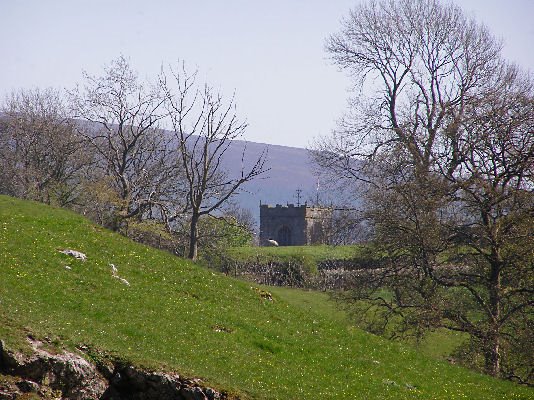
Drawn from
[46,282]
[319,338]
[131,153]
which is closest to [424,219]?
[319,338]

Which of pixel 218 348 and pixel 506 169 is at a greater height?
pixel 506 169

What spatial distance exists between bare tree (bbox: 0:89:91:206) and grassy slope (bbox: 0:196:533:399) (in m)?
27.8

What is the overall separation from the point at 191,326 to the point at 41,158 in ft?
143

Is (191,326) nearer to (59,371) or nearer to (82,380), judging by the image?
(82,380)

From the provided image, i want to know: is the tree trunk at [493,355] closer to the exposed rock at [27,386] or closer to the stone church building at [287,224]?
the exposed rock at [27,386]

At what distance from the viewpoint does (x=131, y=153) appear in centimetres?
5625

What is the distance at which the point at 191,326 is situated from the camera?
20.5 m

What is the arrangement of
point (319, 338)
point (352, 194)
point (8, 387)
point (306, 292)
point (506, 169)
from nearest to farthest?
point (8, 387)
point (319, 338)
point (506, 169)
point (352, 194)
point (306, 292)

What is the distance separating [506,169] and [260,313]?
13.9m

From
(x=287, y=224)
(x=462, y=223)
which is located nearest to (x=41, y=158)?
(x=462, y=223)

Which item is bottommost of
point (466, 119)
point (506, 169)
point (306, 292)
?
point (306, 292)

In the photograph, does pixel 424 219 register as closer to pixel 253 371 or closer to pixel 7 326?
pixel 253 371

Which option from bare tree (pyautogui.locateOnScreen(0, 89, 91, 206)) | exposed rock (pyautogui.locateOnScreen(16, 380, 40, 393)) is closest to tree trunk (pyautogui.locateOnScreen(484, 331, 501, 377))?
exposed rock (pyautogui.locateOnScreen(16, 380, 40, 393))

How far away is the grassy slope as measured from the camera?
17.7 m
